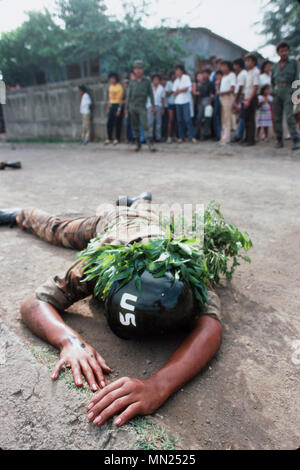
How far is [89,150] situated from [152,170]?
4.33 meters

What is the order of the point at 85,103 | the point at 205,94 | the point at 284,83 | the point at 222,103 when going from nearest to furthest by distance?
1. the point at 284,83
2. the point at 222,103
3. the point at 205,94
4. the point at 85,103

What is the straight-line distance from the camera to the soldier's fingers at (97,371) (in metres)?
1.60

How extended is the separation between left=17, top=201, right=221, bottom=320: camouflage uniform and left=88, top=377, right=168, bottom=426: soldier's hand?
1.83ft

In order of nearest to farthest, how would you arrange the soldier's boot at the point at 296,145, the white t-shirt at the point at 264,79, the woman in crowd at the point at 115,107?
1. the soldier's boot at the point at 296,145
2. the white t-shirt at the point at 264,79
3. the woman in crowd at the point at 115,107

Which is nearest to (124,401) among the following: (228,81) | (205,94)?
(228,81)

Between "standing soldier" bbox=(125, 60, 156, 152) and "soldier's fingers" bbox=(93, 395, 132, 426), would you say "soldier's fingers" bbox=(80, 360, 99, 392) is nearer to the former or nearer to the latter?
"soldier's fingers" bbox=(93, 395, 132, 426)

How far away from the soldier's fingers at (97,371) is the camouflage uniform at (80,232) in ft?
1.52

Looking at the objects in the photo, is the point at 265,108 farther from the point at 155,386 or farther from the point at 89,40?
the point at 155,386

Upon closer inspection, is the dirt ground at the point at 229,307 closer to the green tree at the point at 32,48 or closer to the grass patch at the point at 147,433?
the grass patch at the point at 147,433

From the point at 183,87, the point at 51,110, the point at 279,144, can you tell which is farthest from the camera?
the point at 51,110

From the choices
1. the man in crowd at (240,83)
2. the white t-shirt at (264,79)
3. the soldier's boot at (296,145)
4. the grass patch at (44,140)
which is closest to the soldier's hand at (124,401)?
the soldier's boot at (296,145)

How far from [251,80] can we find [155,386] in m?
7.33

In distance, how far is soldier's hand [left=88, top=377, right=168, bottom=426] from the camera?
139 cm

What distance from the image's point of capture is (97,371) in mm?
1650
